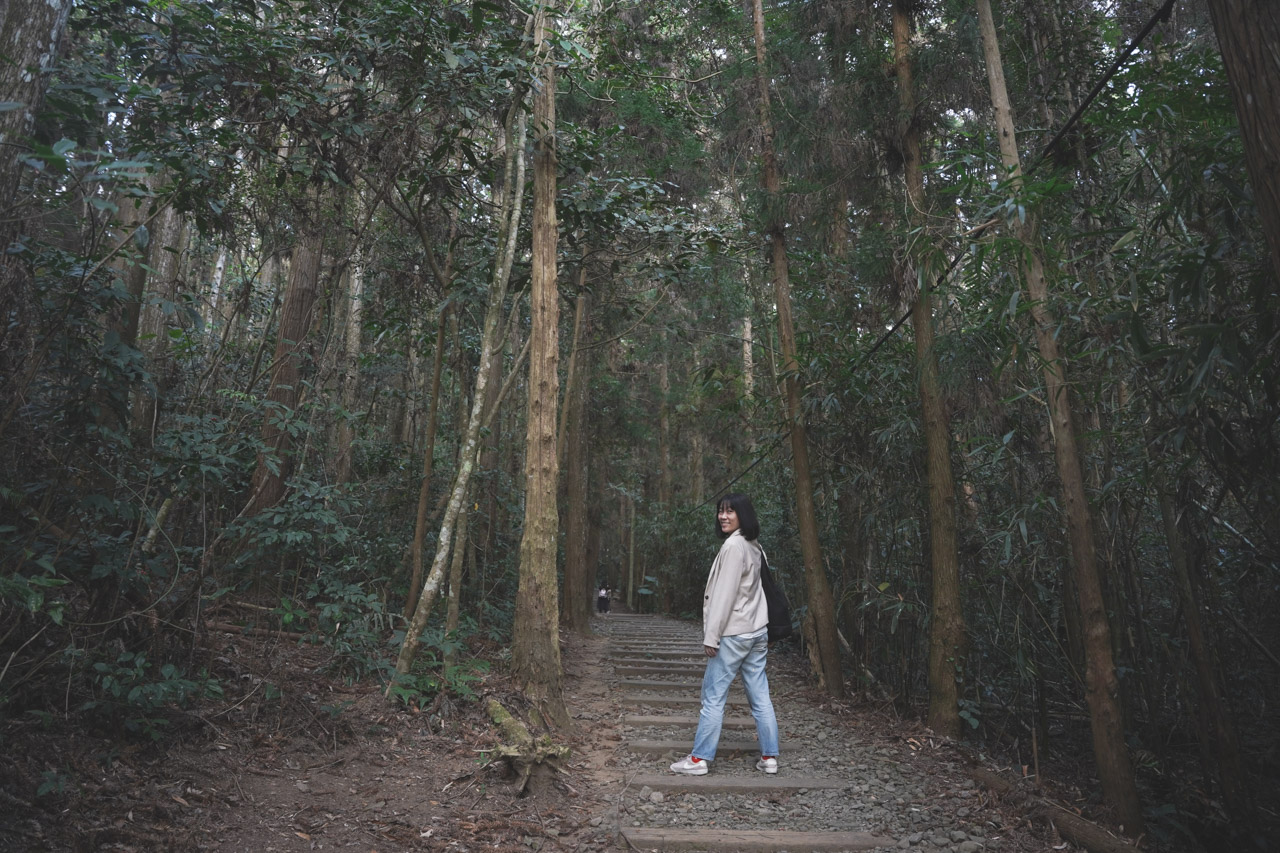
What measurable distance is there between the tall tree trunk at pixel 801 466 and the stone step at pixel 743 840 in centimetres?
346

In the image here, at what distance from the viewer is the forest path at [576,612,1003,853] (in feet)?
13.3

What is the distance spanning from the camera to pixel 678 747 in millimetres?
5543

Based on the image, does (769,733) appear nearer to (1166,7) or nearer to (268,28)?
(1166,7)

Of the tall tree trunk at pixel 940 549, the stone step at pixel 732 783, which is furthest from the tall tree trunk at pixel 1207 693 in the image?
the stone step at pixel 732 783

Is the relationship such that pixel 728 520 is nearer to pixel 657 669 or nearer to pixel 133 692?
pixel 133 692

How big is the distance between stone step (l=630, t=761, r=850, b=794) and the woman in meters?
0.12

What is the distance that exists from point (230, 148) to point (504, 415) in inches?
395

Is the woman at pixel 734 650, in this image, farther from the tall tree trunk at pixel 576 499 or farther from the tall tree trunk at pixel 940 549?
the tall tree trunk at pixel 576 499

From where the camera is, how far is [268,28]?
5.40 meters

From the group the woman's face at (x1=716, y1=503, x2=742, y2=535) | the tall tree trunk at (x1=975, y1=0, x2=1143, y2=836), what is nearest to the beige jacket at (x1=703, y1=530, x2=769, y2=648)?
the woman's face at (x1=716, y1=503, x2=742, y2=535)

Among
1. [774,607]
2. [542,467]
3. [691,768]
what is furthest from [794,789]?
[542,467]

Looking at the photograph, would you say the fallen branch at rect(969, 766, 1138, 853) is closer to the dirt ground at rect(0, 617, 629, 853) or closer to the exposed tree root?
the dirt ground at rect(0, 617, 629, 853)

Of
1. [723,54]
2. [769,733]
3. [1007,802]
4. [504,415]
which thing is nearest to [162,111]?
[769,733]

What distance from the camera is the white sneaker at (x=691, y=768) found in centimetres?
496
